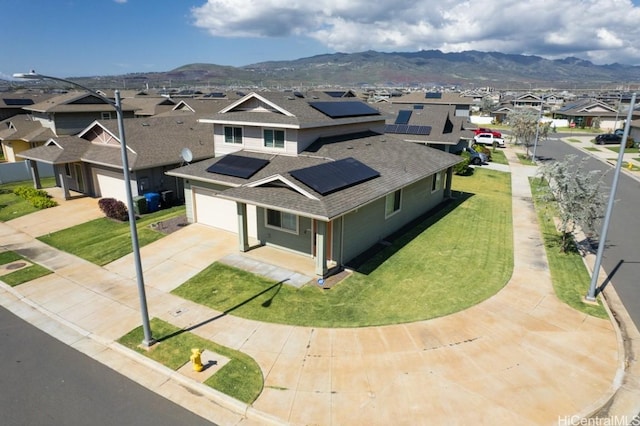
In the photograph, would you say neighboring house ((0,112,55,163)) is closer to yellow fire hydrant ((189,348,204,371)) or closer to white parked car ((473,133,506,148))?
yellow fire hydrant ((189,348,204,371))

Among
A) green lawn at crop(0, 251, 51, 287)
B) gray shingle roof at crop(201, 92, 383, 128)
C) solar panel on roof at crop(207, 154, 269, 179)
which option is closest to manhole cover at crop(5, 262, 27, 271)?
green lawn at crop(0, 251, 51, 287)

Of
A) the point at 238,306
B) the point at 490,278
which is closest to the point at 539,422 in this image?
the point at 490,278

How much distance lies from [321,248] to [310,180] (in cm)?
300

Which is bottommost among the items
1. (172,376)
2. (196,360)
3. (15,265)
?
(15,265)

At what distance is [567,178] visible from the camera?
1712 cm

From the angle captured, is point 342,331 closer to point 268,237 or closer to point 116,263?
point 268,237

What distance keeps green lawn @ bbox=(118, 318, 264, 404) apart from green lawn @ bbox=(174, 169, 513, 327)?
1.75 metres

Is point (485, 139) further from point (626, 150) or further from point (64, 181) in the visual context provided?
point (64, 181)

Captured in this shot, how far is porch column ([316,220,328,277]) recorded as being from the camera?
14.5 metres

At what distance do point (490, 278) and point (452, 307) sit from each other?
3135mm

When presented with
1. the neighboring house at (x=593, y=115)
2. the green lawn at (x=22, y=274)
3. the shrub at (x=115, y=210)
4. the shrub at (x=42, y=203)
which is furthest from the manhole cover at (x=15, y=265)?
the neighboring house at (x=593, y=115)

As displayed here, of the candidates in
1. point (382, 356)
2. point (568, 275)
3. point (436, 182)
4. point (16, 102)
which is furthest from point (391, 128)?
point (16, 102)

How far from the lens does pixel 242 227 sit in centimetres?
1720

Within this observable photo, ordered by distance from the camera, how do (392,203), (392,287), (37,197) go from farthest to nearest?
(37,197)
(392,203)
(392,287)
